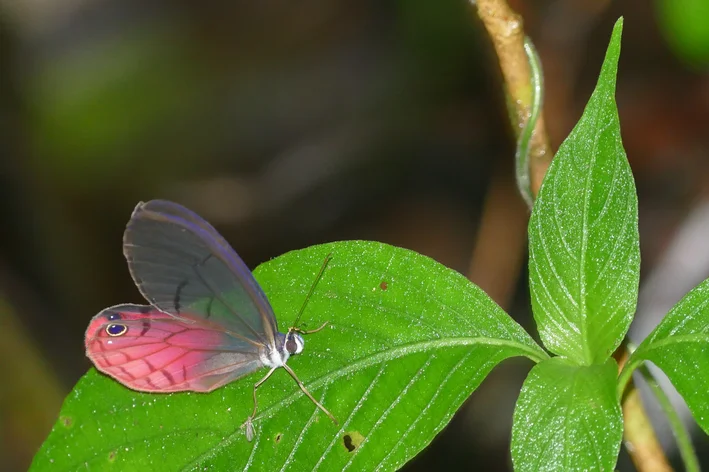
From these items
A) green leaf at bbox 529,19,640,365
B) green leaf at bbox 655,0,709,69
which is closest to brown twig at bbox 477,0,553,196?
green leaf at bbox 529,19,640,365

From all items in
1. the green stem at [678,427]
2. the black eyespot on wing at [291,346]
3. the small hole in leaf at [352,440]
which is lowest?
the green stem at [678,427]

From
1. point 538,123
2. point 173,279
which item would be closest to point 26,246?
point 173,279

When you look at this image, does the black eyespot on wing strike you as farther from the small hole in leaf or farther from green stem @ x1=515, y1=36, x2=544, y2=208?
green stem @ x1=515, y1=36, x2=544, y2=208

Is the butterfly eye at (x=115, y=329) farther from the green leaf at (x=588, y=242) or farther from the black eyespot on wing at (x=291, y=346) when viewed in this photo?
the green leaf at (x=588, y=242)

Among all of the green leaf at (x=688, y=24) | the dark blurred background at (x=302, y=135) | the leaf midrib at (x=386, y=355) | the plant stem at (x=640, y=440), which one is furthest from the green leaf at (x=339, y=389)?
the dark blurred background at (x=302, y=135)

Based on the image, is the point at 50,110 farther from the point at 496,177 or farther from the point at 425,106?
the point at 496,177

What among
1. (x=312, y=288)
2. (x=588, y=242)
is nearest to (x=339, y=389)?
(x=312, y=288)
